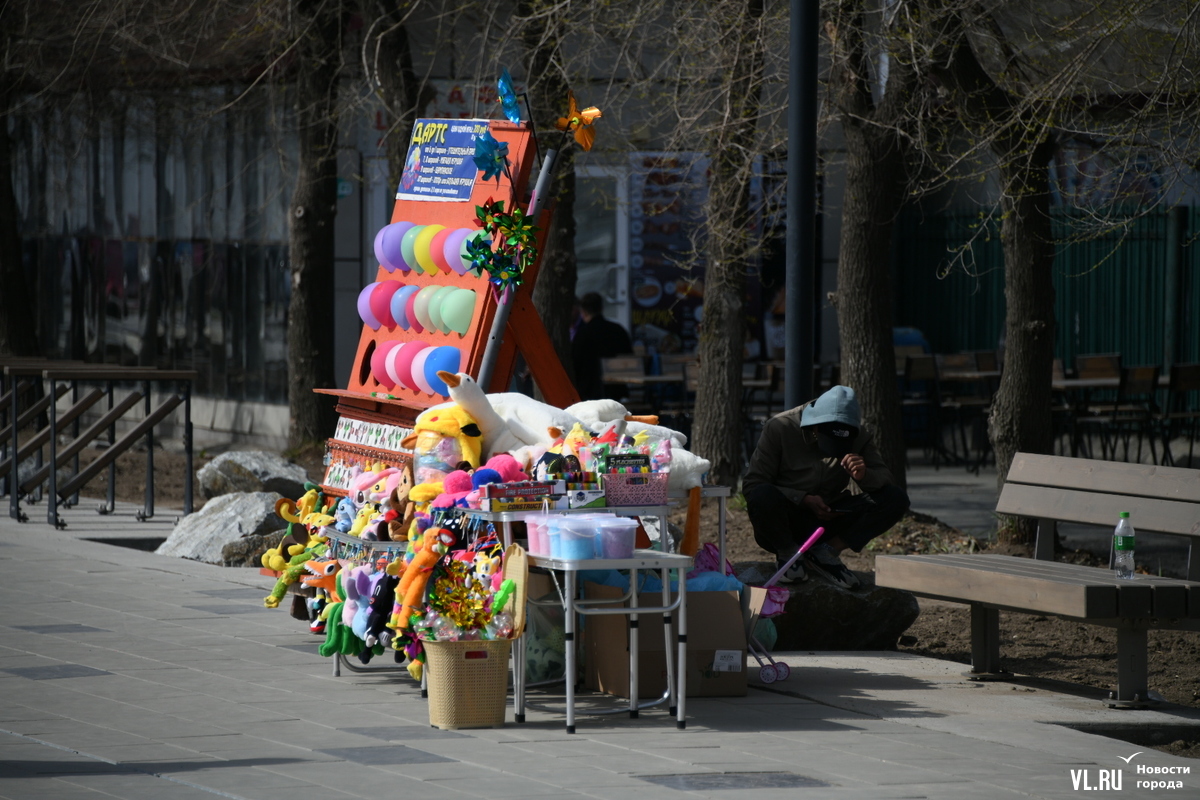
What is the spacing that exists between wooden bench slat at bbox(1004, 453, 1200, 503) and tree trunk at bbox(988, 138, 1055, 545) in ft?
11.4

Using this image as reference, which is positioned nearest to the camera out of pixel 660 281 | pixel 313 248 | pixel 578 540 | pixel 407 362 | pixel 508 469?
pixel 578 540

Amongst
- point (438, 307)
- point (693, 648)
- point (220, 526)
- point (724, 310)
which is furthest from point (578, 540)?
point (724, 310)

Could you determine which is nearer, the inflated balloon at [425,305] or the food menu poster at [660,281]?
the inflated balloon at [425,305]

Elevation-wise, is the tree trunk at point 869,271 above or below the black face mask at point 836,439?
above

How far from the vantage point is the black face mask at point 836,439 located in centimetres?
828

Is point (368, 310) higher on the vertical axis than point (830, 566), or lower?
higher

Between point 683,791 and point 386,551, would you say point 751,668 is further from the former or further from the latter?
point 683,791

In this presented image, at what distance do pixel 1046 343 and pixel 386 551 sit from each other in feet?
21.2

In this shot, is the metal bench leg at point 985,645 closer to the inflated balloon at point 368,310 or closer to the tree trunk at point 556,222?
the inflated balloon at point 368,310

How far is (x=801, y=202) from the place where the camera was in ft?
28.4

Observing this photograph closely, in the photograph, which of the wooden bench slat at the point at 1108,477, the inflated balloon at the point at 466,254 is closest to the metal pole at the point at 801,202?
the wooden bench slat at the point at 1108,477

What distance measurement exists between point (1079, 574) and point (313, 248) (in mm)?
11404

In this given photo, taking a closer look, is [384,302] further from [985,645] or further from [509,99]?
[985,645]

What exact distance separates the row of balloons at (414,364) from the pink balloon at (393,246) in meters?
0.47
